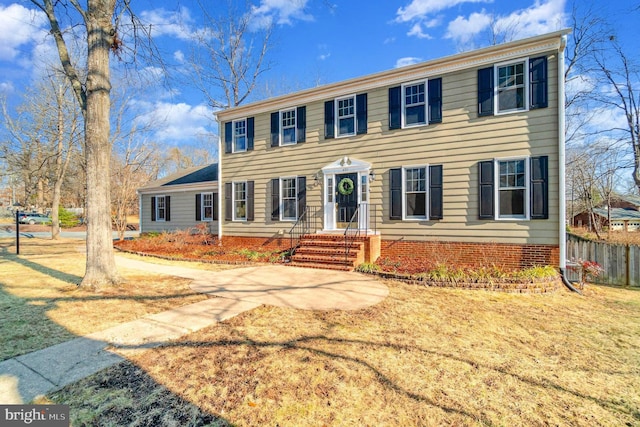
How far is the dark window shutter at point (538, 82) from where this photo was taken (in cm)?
774

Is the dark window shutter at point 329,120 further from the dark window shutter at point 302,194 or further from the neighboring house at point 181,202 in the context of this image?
the neighboring house at point 181,202

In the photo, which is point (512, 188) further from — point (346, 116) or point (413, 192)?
point (346, 116)

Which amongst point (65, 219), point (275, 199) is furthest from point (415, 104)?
point (65, 219)

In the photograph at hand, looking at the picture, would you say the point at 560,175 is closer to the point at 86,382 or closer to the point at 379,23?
the point at 379,23

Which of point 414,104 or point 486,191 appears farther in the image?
point 414,104

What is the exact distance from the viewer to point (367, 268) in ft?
26.7

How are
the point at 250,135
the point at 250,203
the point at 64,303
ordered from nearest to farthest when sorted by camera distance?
the point at 64,303, the point at 250,203, the point at 250,135

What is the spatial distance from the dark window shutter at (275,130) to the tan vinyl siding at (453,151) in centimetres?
86

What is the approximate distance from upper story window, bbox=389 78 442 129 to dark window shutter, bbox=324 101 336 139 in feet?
6.92

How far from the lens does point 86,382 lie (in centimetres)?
281

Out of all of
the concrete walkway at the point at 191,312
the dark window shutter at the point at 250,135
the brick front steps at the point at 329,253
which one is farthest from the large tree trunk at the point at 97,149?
the dark window shutter at the point at 250,135

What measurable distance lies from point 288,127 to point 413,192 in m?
5.47

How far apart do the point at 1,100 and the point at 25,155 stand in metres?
4.65

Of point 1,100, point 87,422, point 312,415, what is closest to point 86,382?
point 87,422
